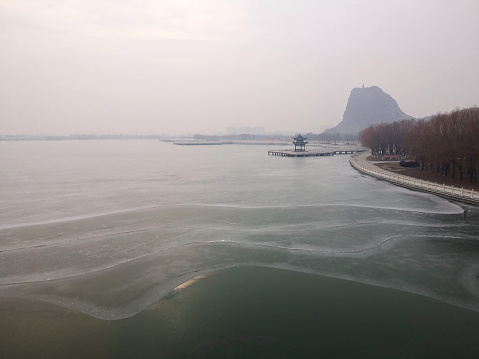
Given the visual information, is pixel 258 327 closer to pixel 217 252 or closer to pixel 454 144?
pixel 217 252

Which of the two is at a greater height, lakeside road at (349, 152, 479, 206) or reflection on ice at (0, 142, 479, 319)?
lakeside road at (349, 152, 479, 206)

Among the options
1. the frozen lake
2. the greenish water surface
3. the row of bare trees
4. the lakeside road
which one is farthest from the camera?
the row of bare trees

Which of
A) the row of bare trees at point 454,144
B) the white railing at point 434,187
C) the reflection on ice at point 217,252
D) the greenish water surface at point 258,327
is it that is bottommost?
the greenish water surface at point 258,327

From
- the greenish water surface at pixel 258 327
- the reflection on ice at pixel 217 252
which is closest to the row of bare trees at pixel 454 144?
the reflection on ice at pixel 217 252

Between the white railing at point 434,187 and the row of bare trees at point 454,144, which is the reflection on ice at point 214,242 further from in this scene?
the row of bare trees at point 454,144

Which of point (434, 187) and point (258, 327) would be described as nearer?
point (258, 327)

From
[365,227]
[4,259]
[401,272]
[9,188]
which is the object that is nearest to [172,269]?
[4,259]

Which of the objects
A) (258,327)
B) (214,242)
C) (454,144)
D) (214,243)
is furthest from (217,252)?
(454,144)

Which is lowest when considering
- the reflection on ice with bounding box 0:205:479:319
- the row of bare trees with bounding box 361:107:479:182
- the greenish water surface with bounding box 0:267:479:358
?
the greenish water surface with bounding box 0:267:479:358

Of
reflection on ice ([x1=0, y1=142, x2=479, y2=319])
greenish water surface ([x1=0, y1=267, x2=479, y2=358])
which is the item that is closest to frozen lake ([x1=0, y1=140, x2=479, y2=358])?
reflection on ice ([x1=0, y1=142, x2=479, y2=319])

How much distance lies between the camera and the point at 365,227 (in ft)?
68.9

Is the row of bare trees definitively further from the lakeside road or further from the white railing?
the white railing

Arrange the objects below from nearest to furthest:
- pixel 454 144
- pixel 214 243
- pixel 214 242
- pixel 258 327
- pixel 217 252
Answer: pixel 258 327
pixel 217 252
pixel 214 243
pixel 214 242
pixel 454 144

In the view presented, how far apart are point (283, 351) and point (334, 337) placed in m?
1.77
